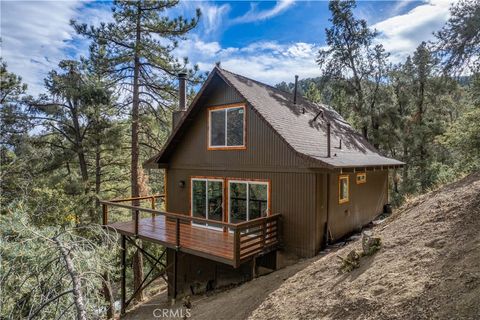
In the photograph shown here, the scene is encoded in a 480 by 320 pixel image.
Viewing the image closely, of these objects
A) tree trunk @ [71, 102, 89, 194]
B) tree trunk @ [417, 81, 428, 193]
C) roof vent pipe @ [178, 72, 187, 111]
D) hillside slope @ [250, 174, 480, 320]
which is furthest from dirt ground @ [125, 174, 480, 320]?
tree trunk @ [417, 81, 428, 193]

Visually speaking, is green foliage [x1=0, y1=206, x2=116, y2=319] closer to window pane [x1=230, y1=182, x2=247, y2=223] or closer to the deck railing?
the deck railing

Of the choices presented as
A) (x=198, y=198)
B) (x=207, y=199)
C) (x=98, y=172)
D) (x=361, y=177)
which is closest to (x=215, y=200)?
(x=207, y=199)

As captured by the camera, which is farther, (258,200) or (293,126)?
(293,126)

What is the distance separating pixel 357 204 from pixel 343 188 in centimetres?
137

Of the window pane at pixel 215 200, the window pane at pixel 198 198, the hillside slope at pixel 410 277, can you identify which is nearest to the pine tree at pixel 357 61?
the hillside slope at pixel 410 277

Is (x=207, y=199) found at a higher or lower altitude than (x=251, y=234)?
higher

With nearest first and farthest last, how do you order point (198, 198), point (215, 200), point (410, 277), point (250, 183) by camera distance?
point (410, 277)
point (250, 183)
point (215, 200)
point (198, 198)

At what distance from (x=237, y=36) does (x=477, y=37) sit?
31.7 ft

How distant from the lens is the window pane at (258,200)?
834cm

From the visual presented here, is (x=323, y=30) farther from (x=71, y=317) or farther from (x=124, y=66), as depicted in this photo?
(x=71, y=317)

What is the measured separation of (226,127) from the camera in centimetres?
920

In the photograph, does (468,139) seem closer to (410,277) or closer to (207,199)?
(410,277)
